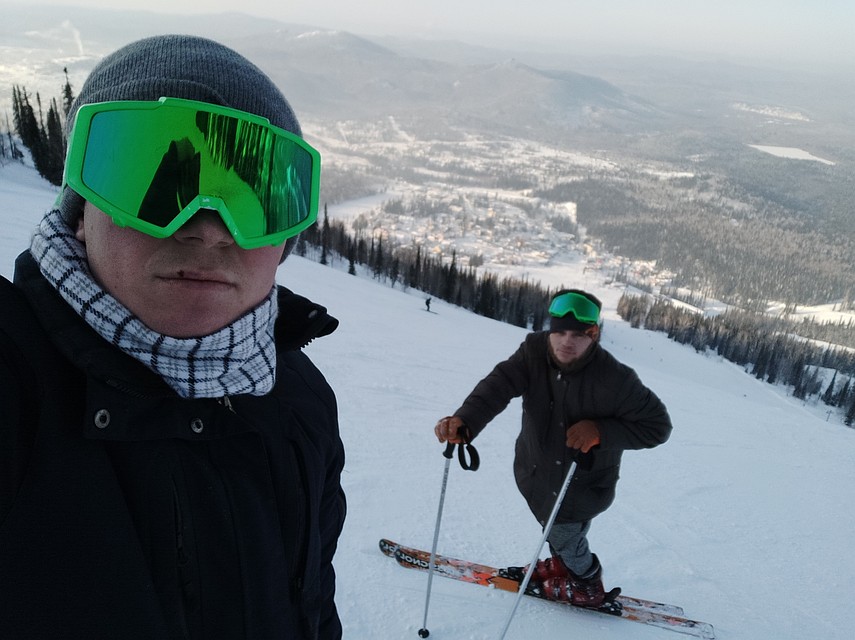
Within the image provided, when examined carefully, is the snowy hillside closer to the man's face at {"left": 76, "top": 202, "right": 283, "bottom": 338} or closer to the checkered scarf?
the checkered scarf

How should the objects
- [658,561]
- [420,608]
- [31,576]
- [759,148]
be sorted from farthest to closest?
1. [759,148]
2. [658,561]
3. [420,608]
4. [31,576]

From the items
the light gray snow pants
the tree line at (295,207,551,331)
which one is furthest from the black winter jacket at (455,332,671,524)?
the tree line at (295,207,551,331)

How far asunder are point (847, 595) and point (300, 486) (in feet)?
17.8

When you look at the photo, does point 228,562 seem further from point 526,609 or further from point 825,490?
point 825,490

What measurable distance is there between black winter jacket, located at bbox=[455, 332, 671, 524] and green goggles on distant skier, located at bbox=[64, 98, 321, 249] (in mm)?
2152

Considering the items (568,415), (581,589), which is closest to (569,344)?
(568,415)

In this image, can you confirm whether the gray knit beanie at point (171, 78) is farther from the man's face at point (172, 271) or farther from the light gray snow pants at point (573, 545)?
the light gray snow pants at point (573, 545)

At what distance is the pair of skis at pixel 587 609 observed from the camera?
332cm

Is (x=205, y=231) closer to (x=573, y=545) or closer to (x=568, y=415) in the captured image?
(x=568, y=415)

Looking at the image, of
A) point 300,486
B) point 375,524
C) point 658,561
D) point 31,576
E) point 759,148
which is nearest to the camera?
point 31,576

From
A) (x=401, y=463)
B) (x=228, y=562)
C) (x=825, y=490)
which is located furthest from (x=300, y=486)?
(x=825, y=490)

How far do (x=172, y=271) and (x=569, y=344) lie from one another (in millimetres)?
2210

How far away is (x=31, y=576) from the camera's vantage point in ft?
2.32

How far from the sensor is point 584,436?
2592 mm
